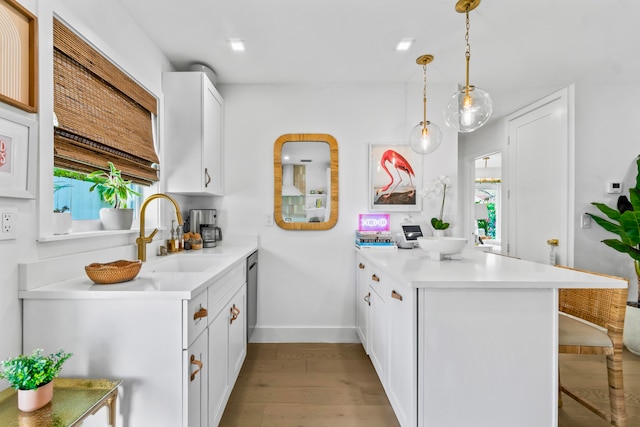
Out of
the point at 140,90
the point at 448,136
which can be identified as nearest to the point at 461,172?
the point at 448,136

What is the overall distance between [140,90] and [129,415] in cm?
188

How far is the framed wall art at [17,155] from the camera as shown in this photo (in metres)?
1.07

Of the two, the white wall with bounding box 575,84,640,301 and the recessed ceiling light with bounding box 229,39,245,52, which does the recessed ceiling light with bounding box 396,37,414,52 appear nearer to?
the recessed ceiling light with bounding box 229,39,245,52

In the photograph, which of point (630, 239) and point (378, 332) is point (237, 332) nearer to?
point (378, 332)

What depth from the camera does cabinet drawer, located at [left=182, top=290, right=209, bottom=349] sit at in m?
1.12

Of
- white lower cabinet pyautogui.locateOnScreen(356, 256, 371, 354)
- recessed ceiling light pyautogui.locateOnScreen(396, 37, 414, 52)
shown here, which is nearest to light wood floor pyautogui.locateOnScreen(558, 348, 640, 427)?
white lower cabinet pyautogui.locateOnScreen(356, 256, 371, 354)

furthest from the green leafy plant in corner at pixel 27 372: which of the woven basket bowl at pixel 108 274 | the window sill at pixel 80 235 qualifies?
the window sill at pixel 80 235

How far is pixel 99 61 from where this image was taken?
1.61 m

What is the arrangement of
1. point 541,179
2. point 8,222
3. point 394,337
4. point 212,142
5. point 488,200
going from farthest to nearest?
point 488,200 < point 541,179 < point 212,142 < point 394,337 < point 8,222

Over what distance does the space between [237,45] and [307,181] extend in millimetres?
1268

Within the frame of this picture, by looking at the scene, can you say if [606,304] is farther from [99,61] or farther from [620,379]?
[99,61]

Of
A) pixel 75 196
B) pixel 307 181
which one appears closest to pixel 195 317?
pixel 75 196

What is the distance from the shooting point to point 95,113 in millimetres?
1588

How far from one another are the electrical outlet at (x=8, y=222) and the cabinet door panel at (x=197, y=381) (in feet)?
2.54
